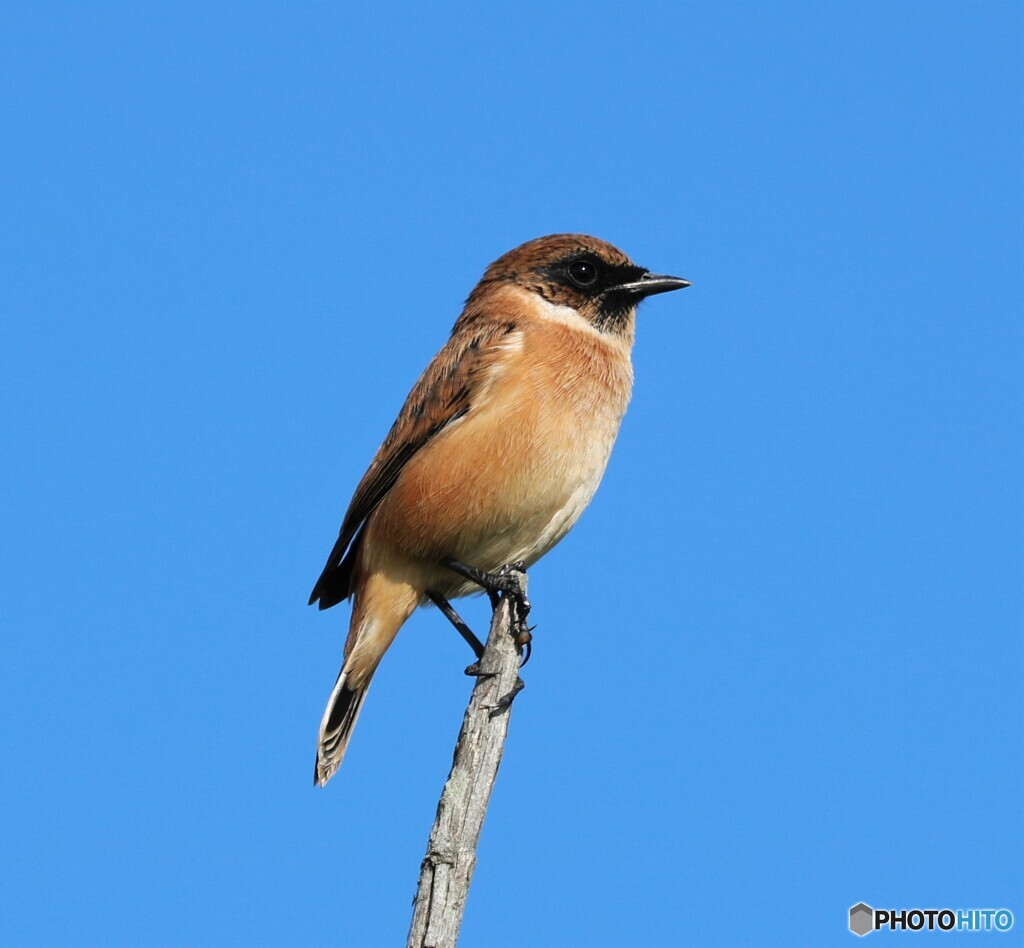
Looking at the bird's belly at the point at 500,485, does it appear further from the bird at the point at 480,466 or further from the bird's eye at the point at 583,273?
the bird's eye at the point at 583,273

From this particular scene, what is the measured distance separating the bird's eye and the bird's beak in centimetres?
17

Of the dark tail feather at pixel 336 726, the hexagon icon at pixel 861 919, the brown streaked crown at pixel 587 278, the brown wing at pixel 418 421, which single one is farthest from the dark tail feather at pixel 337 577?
the hexagon icon at pixel 861 919

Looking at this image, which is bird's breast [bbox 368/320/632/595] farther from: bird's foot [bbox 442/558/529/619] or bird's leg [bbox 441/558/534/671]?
bird's leg [bbox 441/558/534/671]

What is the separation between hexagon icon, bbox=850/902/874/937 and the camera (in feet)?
25.2

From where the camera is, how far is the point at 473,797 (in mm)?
5375

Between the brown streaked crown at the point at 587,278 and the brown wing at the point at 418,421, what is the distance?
1.79ft

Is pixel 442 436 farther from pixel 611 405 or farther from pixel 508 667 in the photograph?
pixel 508 667

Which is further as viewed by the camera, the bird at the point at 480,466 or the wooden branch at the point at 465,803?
the bird at the point at 480,466

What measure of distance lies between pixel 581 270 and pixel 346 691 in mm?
2983

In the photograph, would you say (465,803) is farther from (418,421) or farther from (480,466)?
(418,421)

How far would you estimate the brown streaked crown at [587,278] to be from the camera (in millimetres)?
8273

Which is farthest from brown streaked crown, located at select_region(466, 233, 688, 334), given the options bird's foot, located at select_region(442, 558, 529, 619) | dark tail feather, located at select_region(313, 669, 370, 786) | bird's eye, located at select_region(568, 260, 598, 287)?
dark tail feather, located at select_region(313, 669, 370, 786)

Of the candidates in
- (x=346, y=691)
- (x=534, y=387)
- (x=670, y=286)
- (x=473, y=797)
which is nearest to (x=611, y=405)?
(x=534, y=387)

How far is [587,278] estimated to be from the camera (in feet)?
27.5
